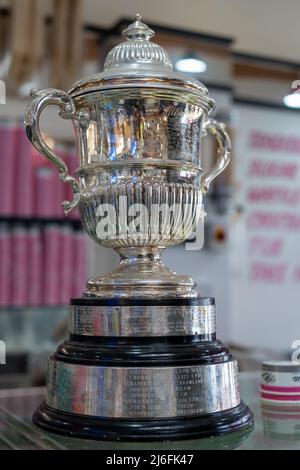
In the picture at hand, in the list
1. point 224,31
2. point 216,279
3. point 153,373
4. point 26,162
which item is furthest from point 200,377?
point 224,31

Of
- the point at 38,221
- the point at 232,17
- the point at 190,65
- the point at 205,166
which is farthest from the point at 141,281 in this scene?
the point at 232,17

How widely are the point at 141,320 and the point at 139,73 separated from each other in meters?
0.34

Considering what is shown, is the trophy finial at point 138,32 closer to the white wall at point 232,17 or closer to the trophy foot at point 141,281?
the trophy foot at point 141,281

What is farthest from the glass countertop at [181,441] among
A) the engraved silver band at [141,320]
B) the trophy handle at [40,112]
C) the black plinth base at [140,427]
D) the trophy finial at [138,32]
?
the trophy finial at [138,32]

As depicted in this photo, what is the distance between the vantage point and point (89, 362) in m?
0.83

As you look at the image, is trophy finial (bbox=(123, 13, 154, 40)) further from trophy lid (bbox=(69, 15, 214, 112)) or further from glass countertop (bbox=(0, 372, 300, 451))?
glass countertop (bbox=(0, 372, 300, 451))

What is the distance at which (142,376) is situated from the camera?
2.64 feet

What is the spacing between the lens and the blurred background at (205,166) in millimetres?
2771

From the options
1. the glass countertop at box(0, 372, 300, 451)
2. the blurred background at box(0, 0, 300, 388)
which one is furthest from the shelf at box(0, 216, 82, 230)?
the glass countertop at box(0, 372, 300, 451)

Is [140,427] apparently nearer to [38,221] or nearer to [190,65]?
[38,221]

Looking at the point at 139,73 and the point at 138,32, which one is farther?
the point at 138,32

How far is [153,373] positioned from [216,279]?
255cm

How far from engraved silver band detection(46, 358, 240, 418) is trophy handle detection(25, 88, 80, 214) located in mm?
251
